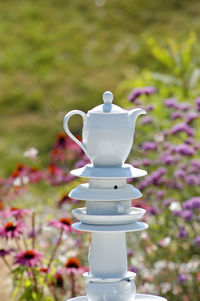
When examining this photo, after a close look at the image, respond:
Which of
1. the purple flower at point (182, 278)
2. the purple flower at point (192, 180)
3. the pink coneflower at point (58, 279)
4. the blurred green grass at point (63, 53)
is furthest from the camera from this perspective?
the blurred green grass at point (63, 53)

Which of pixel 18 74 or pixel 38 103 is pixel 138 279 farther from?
pixel 18 74

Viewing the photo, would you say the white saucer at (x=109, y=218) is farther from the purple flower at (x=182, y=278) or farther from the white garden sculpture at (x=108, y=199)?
the purple flower at (x=182, y=278)

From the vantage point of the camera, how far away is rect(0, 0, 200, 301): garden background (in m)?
4.79

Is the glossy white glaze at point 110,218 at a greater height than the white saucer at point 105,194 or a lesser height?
lesser

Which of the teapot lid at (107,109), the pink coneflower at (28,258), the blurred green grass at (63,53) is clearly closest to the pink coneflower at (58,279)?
the pink coneflower at (28,258)

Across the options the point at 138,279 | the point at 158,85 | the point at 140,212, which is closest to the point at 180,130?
the point at 138,279

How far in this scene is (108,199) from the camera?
256 centimetres

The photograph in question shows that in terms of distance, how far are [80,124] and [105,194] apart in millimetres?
8800

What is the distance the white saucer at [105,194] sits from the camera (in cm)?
257

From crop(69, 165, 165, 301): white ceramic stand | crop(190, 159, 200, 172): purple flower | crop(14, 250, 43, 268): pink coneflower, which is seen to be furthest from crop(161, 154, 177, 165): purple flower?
crop(69, 165, 165, 301): white ceramic stand

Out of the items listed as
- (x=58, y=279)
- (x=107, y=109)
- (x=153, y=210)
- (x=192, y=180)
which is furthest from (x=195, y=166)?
(x=107, y=109)

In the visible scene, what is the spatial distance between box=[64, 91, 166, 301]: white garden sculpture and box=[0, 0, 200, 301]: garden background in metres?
1.09

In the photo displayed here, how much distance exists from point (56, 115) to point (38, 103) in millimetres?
674

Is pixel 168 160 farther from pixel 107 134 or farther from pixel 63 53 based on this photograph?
pixel 63 53
